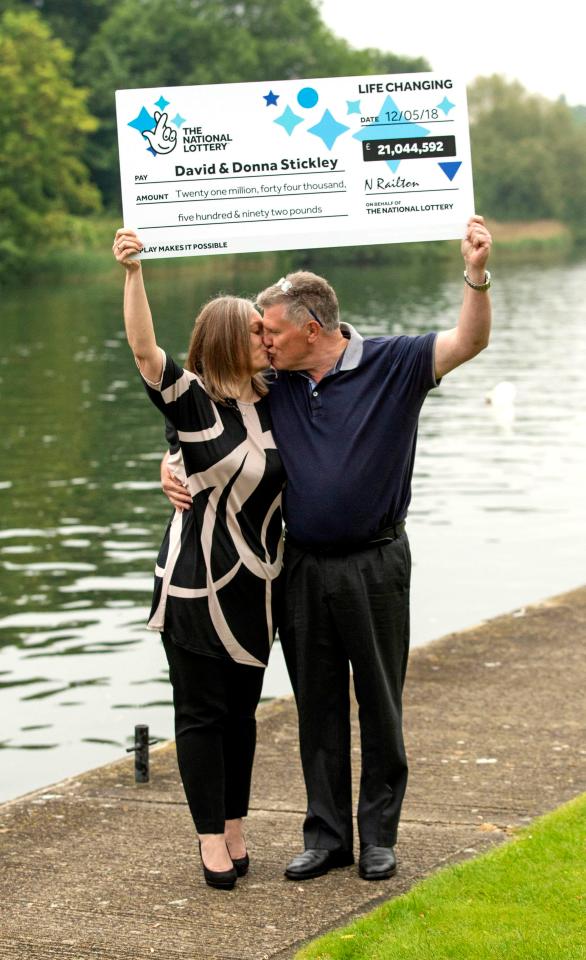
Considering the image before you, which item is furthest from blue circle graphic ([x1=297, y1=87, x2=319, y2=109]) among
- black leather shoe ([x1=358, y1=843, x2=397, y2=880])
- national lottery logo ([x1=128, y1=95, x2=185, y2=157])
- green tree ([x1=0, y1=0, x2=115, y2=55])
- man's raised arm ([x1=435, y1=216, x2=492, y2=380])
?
green tree ([x1=0, y1=0, x2=115, y2=55])

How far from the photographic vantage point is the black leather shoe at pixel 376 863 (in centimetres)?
534

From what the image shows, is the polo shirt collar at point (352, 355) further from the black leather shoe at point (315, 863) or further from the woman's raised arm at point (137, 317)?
the black leather shoe at point (315, 863)

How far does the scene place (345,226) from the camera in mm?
5434

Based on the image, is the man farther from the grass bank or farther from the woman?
the grass bank

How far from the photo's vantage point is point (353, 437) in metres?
5.25

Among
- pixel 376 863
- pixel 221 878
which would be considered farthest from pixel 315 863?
pixel 221 878

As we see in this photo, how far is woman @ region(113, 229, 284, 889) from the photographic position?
522 centimetres

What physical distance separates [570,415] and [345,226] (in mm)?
19483

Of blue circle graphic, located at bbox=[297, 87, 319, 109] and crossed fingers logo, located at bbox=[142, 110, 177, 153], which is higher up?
blue circle graphic, located at bbox=[297, 87, 319, 109]

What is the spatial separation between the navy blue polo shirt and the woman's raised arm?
1.62 feet

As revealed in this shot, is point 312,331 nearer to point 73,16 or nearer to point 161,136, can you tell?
point 161,136

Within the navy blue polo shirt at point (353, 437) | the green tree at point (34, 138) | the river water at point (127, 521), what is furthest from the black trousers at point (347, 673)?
the green tree at point (34, 138)

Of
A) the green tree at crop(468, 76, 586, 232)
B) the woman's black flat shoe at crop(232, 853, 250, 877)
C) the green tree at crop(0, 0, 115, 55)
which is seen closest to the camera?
the woman's black flat shoe at crop(232, 853, 250, 877)

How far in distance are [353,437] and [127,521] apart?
1098 centimetres
